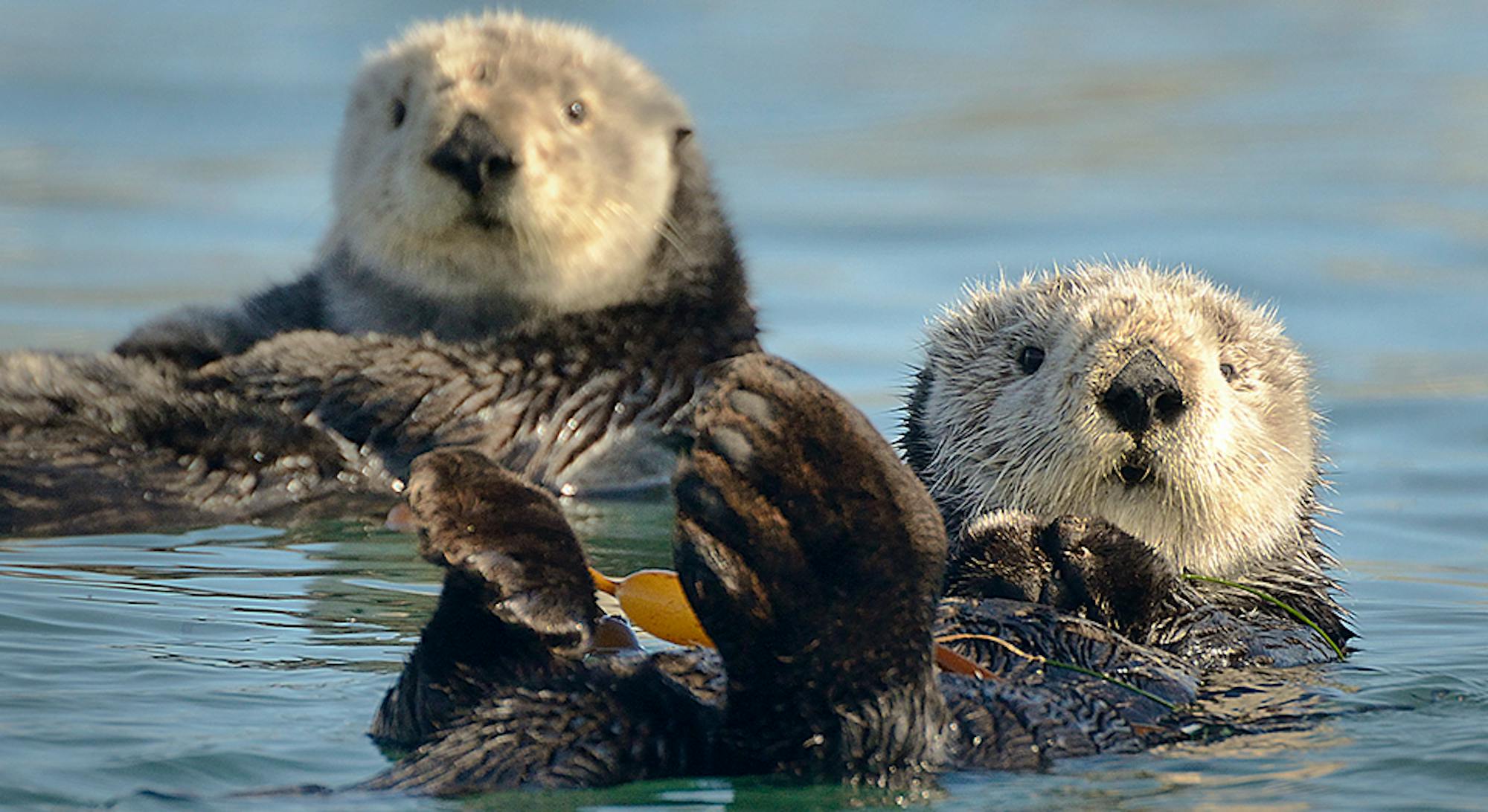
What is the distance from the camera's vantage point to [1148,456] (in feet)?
14.1

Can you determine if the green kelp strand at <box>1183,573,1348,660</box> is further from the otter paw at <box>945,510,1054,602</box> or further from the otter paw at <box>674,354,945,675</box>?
the otter paw at <box>674,354,945,675</box>

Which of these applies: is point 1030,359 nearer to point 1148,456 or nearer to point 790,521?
point 1148,456

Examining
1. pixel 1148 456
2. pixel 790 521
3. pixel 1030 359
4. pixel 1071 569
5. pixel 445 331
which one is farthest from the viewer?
pixel 445 331

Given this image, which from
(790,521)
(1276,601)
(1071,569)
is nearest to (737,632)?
(790,521)

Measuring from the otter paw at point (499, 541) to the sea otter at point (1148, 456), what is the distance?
1.07 metres

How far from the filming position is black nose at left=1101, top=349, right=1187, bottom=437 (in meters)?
4.20

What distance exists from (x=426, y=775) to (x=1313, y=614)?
2.16 metres

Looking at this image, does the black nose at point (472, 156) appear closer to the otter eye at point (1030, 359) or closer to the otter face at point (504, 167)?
the otter face at point (504, 167)

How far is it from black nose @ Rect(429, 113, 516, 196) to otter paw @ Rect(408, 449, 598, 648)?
2785 mm

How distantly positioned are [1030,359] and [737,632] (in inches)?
62.5

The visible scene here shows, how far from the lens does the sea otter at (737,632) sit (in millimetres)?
3285

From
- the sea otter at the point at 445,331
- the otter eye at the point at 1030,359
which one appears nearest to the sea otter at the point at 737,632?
the otter eye at the point at 1030,359

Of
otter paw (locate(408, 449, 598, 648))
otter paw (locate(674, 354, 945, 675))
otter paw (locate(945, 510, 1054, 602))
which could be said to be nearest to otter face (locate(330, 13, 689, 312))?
otter paw (locate(945, 510, 1054, 602))

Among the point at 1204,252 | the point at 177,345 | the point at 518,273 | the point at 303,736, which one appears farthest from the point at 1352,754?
the point at 1204,252
